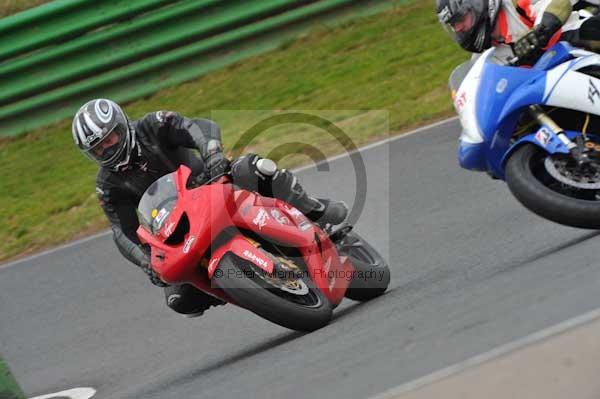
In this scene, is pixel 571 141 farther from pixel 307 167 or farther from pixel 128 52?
pixel 128 52

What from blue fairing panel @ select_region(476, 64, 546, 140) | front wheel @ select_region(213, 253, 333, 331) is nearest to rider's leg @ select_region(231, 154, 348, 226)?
front wheel @ select_region(213, 253, 333, 331)

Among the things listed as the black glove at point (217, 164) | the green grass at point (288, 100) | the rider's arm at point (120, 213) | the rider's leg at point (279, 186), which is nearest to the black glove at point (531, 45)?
the rider's leg at point (279, 186)

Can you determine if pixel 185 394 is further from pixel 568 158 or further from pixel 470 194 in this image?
pixel 470 194

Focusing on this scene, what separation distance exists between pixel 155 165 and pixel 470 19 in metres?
2.01

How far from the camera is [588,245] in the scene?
222 inches

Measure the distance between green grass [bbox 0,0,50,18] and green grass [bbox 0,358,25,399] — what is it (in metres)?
8.96

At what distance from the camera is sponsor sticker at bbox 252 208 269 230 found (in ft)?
19.0

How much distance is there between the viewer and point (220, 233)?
18.6ft

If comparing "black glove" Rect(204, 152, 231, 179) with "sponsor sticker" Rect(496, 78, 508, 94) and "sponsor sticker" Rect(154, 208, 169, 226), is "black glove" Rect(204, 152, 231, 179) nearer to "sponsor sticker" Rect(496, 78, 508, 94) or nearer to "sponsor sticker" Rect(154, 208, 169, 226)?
"sponsor sticker" Rect(154, 208, 169, 226)

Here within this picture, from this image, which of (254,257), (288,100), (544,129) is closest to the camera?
(254,257)

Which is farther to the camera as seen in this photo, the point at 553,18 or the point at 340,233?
the point at 340,233

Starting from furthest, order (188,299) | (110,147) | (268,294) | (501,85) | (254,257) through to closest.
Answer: (188,299), (110,147), (501,85), (254,257), (268,294)

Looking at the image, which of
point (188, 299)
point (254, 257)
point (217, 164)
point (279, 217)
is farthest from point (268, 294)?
point (188, 299)

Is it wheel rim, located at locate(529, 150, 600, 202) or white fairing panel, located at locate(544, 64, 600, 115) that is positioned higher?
white fairing panel, located at locate(544, 64, 600, 115)
